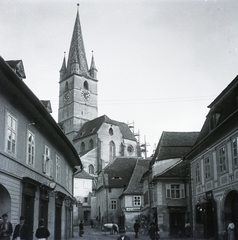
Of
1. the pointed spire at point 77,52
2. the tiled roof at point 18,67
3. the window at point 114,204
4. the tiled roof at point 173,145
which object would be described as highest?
the pointed spire at point 77,52

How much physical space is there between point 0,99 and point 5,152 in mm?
1799

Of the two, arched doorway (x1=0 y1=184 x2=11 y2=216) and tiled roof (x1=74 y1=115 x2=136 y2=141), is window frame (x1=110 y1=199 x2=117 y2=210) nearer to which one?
tiled roof (x1=74 y1=115 x2=136 y2=141)

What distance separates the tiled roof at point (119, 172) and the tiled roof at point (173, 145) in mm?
20707

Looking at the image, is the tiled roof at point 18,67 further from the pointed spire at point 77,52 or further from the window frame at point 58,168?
the pointed spire at point 77,52

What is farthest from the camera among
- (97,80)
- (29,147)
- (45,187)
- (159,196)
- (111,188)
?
(97,80)

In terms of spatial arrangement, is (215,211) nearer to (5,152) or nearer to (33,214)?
(33,214)

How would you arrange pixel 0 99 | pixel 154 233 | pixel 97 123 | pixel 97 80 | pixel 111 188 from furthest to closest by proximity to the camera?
1. pixel 97 80
2. pixel 97 123
3. pixel 111 188
4. pixel 154 233
5. pixel 0 99

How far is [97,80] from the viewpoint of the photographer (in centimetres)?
10794

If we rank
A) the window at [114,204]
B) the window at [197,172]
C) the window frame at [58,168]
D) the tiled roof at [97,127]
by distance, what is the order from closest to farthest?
the window frame at [58,168], the window at [197,172], the window at [114,204], the tiled roof at [97,127]

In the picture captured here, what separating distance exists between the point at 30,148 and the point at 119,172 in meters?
45.2

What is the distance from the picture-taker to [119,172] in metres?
62.3

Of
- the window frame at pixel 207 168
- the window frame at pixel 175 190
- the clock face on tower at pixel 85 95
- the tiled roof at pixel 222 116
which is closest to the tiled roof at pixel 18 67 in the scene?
the tiled roof at pixel 222 116

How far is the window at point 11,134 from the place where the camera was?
580 inches

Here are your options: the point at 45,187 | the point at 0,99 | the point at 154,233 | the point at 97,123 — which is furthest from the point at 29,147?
the point at 97,123
